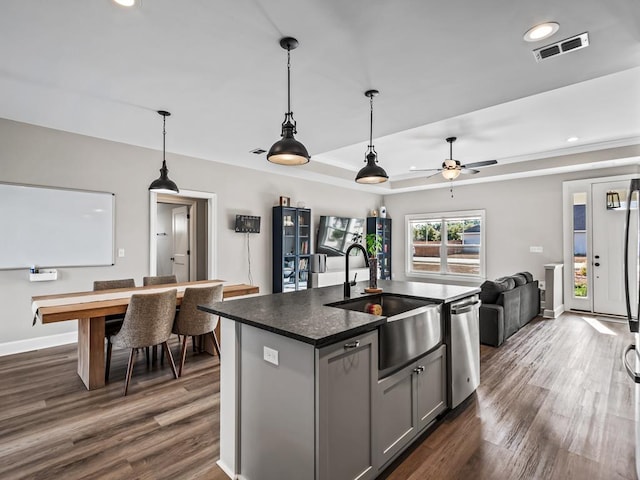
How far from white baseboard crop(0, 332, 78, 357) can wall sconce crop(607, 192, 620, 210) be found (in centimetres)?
845

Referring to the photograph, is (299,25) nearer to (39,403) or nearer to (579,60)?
(579,60)

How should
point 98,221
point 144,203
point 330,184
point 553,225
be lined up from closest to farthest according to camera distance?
point 98,221
point 144,203
point 553,225
point 330,184

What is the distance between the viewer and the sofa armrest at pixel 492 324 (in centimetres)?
416

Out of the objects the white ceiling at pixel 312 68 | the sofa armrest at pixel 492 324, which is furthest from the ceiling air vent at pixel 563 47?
the sofa armrest at pixel 492 324

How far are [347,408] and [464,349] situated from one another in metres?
1.46

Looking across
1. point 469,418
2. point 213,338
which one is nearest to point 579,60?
point 469,418

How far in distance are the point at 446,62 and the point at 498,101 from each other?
1044 mm

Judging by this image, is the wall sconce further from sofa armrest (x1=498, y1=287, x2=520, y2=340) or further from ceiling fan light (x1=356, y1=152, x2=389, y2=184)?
ceiling fan light (x1=356, y1=152, x2=389, y2=184)

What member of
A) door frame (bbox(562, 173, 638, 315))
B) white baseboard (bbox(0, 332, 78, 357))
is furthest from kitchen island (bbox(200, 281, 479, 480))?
door frame (bbox(562, 173, 638, 315))

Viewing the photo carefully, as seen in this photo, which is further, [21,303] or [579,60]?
[21,303]

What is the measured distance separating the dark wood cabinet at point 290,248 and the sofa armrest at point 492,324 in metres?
3.34

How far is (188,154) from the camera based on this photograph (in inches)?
206

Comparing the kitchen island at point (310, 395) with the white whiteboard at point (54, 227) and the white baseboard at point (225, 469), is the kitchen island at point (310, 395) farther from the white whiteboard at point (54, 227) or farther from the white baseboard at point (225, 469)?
the white whiteboard at point (54, 227)

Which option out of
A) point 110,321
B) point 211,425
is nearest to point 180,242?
point 110,321
